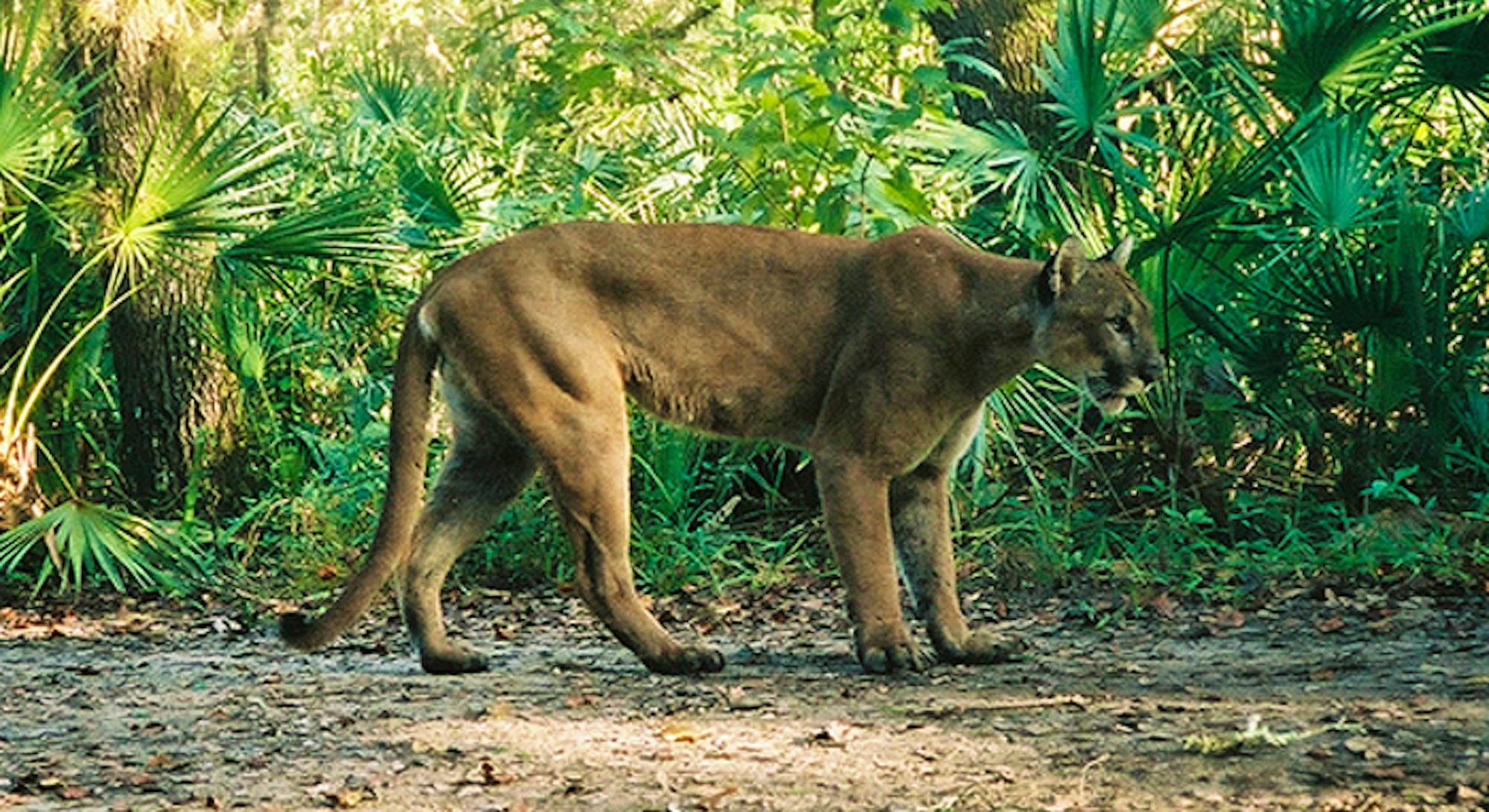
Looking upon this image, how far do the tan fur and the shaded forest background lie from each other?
1443mm

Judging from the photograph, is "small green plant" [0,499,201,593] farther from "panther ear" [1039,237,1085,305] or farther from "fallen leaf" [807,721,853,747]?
"fallen leaf" [807,721,853,747]

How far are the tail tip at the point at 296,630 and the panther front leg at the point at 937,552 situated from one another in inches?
73.5

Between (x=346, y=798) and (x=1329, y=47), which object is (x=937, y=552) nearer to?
(x=346, y=798)

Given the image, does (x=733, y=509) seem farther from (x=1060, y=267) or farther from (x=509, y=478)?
(x=1060, y=267)

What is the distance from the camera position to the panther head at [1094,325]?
6.16 metres

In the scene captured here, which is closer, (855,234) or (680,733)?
(680,733)

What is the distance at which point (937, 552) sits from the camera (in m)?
6.38

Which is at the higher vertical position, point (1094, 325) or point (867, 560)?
point (1094, 325)

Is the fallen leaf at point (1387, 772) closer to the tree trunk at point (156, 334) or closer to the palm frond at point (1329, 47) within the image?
the palm frond at point (1329, 47)

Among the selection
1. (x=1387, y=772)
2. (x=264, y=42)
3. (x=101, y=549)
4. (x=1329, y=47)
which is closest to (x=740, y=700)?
(x=1387, y=772)

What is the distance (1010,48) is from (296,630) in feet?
18.9

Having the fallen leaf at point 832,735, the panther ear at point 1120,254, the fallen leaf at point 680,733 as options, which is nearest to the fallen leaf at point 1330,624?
the panther ear at point 1120,254

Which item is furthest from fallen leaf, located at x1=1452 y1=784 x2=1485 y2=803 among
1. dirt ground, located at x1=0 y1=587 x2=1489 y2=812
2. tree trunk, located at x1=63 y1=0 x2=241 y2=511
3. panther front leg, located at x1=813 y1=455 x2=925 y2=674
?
tree trunk, located at x1=63 y1=0 x2=241 y2=511

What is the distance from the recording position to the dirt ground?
14.1ft
